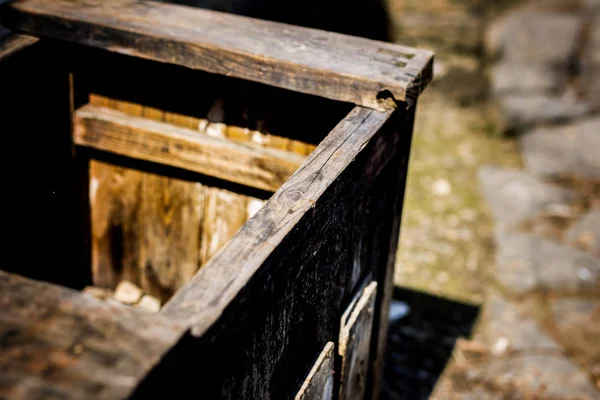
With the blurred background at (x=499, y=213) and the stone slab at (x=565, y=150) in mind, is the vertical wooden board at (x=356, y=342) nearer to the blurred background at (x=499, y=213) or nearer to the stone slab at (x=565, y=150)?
the blurred background at (x=499, y=213)

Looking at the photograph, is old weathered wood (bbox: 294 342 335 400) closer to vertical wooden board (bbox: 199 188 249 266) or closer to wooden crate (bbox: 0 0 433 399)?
wooden crate (bbox: 0 0 433 399)

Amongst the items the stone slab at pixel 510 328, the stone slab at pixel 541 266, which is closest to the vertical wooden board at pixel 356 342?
the stone slab at pixel 510 328

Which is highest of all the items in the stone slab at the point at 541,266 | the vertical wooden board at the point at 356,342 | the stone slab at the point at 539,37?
the stone slab at the point at 539,37

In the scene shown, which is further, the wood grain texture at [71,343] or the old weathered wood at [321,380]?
the old weathered wood at [321,380]

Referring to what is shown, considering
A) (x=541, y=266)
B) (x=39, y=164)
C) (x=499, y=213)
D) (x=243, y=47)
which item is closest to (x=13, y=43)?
(x=39, y=164)

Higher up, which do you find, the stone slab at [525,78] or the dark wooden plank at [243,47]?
the dark wooden plank at [243,47]

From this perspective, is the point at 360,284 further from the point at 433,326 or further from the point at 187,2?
the point at 187,2

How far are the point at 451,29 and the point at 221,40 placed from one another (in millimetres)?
6365

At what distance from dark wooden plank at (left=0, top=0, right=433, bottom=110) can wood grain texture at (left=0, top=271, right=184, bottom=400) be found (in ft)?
3.23

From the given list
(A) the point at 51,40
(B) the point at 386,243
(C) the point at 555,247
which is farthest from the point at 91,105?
(C) the point at 555,247

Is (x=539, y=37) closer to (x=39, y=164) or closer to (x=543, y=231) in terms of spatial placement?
(x=543, y=231)

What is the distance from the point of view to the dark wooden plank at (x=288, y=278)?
104cm

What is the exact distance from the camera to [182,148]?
2.12 meters

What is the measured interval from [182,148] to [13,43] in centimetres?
59
